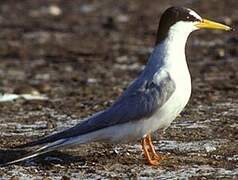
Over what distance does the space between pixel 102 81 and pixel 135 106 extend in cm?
547

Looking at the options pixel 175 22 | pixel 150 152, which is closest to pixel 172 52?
pixel 175 22

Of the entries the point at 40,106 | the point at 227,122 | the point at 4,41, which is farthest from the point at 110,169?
the point at 4,41

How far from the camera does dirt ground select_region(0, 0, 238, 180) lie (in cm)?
755

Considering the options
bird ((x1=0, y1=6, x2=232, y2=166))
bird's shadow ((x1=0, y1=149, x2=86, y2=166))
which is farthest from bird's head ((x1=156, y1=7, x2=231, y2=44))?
bird's shadow ((x1=0, y1=149, x2=86, y2=166))

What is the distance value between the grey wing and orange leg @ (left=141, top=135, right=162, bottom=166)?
12.9 inches

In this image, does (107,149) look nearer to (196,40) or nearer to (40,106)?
(40,106)

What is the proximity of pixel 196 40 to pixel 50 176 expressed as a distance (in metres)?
8.73

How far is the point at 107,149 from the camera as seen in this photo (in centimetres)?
818

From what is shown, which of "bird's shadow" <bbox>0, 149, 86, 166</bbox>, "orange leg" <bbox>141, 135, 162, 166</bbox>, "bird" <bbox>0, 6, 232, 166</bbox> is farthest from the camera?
"bird's shadow" <bbox>0, 149, 86, 166</bbox>

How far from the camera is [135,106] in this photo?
24.3 feet

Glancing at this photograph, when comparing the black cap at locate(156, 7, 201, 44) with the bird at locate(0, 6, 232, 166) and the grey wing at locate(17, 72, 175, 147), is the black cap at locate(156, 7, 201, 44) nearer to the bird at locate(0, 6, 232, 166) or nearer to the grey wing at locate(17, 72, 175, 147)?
the bird at locate(0, 6, 232, 166)

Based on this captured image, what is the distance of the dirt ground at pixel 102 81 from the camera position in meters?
7.55

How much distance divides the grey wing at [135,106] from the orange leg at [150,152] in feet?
1.07

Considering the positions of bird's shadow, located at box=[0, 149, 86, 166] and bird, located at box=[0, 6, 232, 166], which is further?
bird's shadow, located at box=[0, 149, 86, 166]
